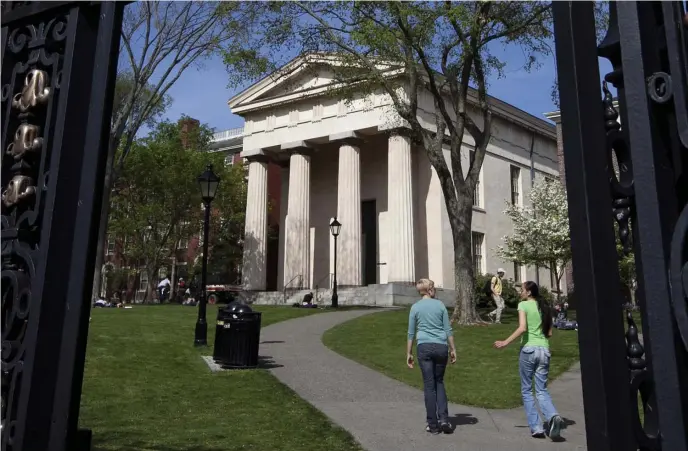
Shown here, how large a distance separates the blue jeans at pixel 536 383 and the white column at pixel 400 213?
1070 inches

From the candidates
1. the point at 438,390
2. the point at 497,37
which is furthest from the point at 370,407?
the point at 497,37

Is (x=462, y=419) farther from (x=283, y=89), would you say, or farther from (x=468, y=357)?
(x=283, y=89)

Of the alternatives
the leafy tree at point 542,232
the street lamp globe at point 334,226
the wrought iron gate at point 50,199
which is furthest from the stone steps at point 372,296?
the wrought iron gate at point 50,199

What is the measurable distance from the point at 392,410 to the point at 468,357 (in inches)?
214

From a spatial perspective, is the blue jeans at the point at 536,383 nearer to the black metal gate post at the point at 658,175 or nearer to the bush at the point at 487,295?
the black metal gate post at the point at 658,175

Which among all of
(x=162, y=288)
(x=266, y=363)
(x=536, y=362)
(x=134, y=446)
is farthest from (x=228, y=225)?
(x=134, y=446)

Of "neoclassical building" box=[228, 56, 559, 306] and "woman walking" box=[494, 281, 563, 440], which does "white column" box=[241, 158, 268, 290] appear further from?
"woman walking" box=[494, 281, 563, 440]

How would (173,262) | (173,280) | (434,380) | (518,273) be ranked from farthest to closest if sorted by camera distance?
(173,280), (173,262), (518,273), (434,380)

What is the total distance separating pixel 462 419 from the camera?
853 cm

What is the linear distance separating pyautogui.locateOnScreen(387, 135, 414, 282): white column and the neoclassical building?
0.06 metres

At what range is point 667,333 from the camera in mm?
1781

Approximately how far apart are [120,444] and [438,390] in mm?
3699

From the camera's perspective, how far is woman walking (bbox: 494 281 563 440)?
7.46 m

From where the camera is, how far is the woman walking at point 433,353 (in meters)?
7.64
